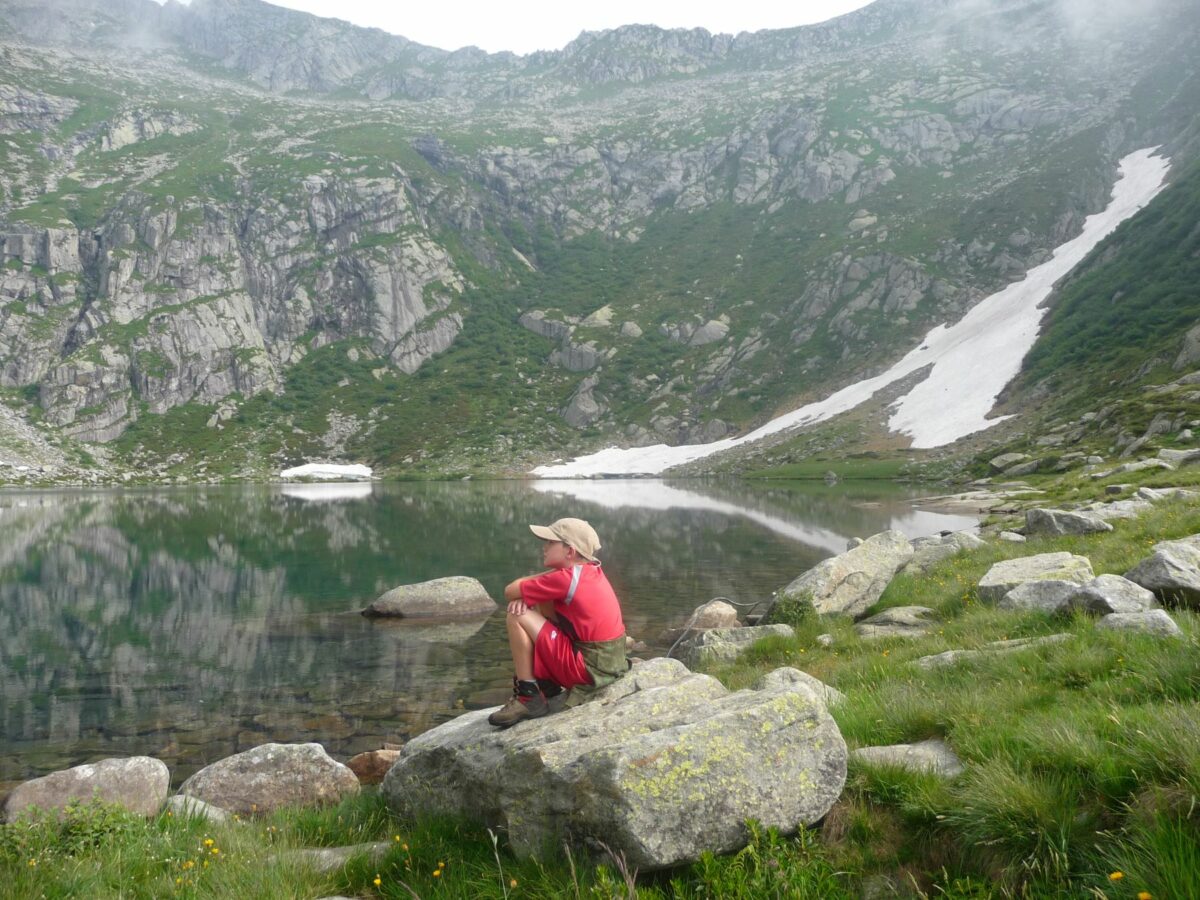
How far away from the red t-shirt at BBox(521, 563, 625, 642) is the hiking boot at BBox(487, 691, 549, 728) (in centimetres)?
75

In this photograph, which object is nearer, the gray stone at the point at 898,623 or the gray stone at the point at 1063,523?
the gray stone at the point at 898,623

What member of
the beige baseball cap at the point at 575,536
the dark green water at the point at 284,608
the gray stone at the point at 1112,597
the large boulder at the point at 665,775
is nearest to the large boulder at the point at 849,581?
the dark green water at the point at 284,608

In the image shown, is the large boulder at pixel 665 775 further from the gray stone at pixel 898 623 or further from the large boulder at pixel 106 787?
the gray stone at pixel 898 623

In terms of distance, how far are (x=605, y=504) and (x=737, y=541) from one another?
28856mm

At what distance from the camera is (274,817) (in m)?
7.57

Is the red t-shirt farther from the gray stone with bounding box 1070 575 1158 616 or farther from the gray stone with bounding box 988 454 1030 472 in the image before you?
the gray stone with bounding box 988 454 1030 472

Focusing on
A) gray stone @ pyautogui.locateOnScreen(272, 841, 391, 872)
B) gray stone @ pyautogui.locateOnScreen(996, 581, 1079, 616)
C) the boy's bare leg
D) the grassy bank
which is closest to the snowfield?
gray stone @ pyautogui.locateOnScreen(996, 581, 1079, 616)

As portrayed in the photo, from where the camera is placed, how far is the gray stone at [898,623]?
1320 centimetres

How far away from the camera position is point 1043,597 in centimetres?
1035

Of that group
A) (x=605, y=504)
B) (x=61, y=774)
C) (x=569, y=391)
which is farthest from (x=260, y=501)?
(x=569, y=391)

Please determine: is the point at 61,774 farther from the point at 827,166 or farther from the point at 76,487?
the point at 827,166

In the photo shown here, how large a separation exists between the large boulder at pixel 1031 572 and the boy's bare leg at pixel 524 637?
928 centimetres

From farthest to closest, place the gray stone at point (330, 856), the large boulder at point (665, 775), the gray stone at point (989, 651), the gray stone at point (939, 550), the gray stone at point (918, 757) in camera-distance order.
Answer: the gray stone at point (939, 550) < the gray stone at point (989, 651) < the gray stone at point (330, 856) < the gray stone at point (918, 757) < the large boulder at point (665, 775)

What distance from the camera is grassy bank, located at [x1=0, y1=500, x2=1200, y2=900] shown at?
3863mm
